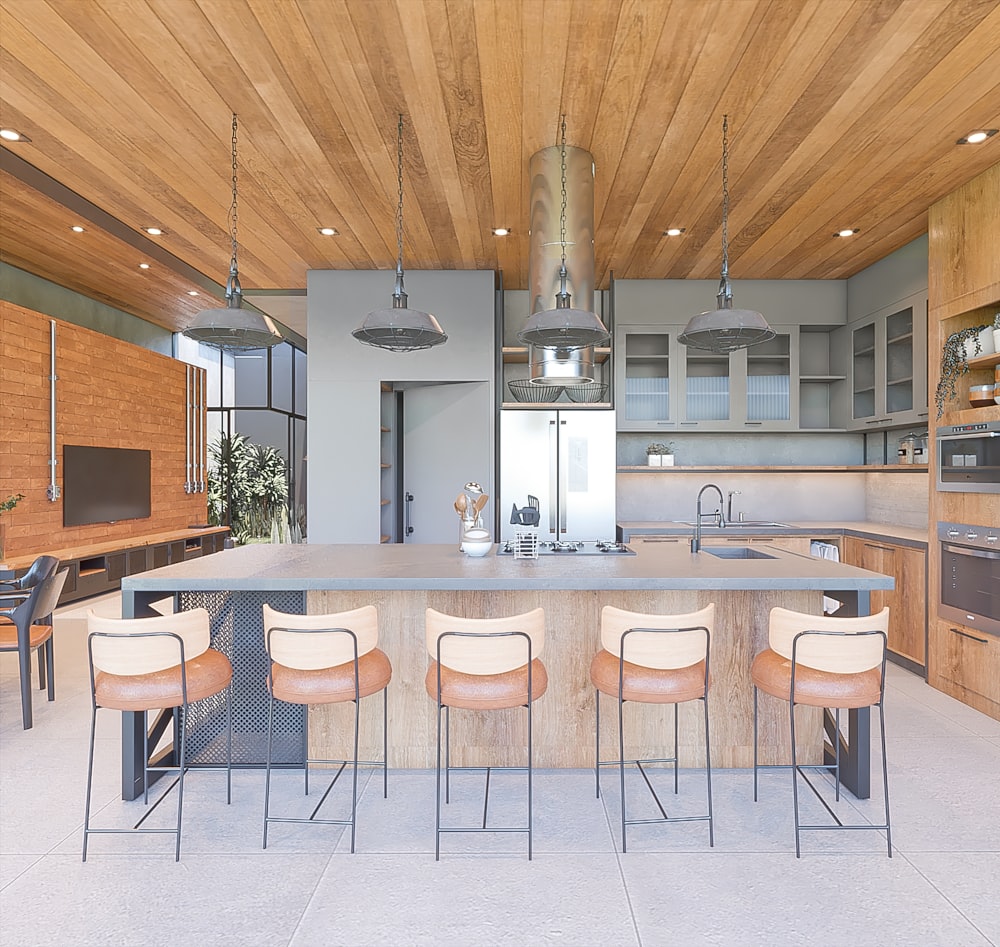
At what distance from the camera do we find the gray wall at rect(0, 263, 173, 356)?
6.15 meters

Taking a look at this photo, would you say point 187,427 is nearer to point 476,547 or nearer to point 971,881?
point 476,547

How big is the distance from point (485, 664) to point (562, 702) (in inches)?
31.7

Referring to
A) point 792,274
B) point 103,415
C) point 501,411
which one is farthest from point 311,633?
point 103,415

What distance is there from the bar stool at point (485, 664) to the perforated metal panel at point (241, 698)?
91cm

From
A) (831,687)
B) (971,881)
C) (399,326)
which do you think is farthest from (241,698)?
(971,881)

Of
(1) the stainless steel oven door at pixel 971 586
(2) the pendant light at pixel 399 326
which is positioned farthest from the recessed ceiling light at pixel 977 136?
(2) the pendant light at pixel 399 326

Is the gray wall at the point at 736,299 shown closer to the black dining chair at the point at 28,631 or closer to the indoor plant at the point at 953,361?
the indoor plant at the point at 953,361

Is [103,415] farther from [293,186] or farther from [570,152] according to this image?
[570,152]

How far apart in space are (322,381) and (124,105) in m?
2.49

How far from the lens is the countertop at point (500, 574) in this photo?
2.57 m

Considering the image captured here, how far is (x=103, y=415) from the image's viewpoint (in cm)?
696

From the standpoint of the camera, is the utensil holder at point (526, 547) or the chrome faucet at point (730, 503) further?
the chrome faucet at point (730, 503)

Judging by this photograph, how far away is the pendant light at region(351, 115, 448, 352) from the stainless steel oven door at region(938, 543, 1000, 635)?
3.17 m

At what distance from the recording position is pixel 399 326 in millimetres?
2998
